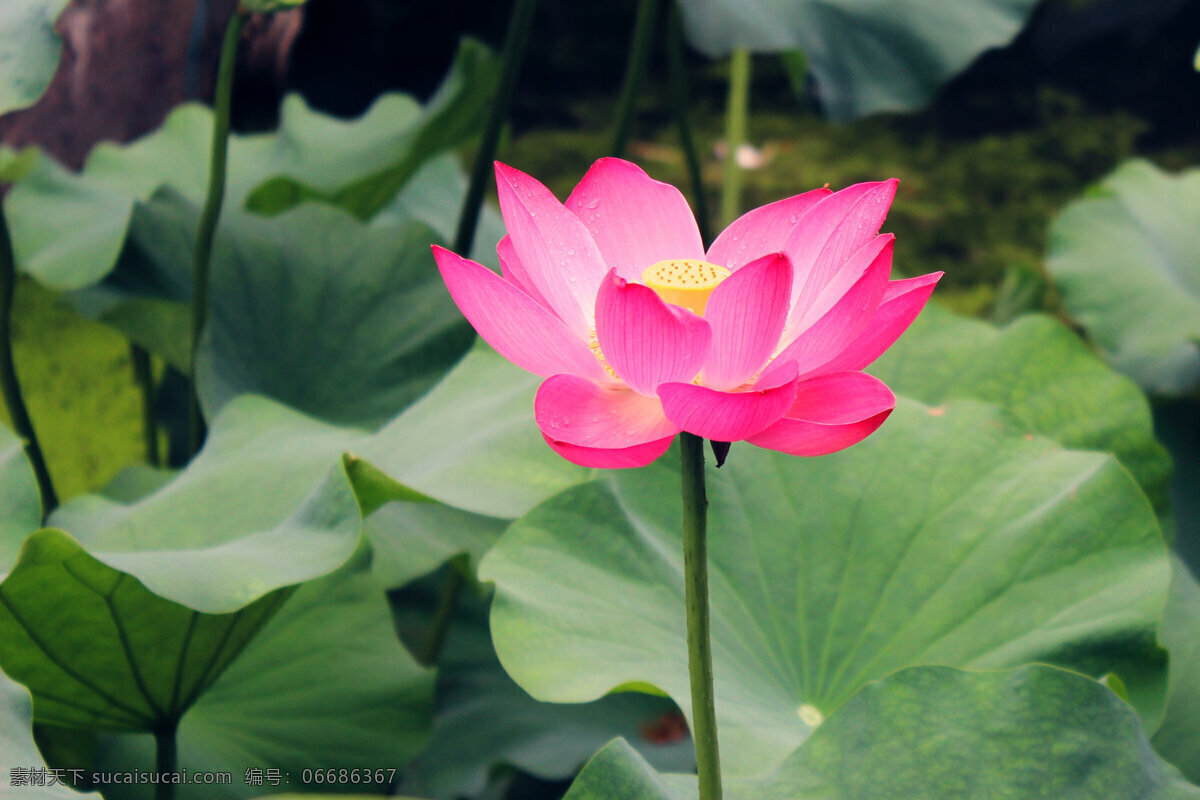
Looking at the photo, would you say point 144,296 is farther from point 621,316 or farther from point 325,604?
point 621,316

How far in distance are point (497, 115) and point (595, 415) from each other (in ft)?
2.14

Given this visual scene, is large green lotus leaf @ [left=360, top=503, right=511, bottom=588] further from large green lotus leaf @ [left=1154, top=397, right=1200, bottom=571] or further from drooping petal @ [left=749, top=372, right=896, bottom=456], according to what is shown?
large green lotus leaf @ [left=1154, top=397, right=1200, bottom=571]

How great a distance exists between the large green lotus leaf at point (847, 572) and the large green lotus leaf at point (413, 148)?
1.89 ft

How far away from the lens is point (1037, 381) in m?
0.84

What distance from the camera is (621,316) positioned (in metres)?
0.32

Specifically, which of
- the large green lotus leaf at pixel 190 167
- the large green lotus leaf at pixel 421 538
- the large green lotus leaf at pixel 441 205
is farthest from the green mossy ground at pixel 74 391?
the large green lotus leaf at pixel 421 538

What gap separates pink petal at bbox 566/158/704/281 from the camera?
1.42 ft

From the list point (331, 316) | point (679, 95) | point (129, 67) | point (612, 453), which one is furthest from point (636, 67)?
point (129, 67)

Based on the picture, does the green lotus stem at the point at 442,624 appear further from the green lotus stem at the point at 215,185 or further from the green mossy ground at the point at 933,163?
the green mossy ground at the point at 933,163

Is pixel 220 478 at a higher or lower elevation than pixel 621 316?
lower

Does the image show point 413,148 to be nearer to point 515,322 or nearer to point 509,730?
point 509,730

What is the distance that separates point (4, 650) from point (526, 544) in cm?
29

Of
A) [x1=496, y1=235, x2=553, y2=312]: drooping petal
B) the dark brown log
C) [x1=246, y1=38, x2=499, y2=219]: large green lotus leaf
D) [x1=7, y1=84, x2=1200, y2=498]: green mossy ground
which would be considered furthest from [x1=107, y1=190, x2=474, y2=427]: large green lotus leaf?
[x1=7, y1=84, x2=1200, y2=498]: green mossy ground

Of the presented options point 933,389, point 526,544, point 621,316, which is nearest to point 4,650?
point 526,544
